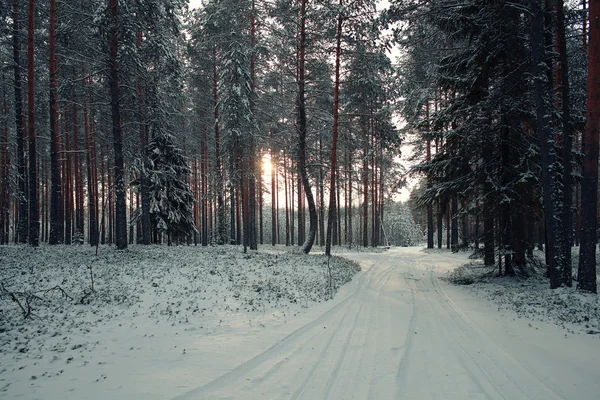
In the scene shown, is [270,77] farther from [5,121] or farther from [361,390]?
[5,121]

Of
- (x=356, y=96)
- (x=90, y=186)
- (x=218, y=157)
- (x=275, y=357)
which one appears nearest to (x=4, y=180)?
(x=90, y=186)

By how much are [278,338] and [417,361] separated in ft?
8.56

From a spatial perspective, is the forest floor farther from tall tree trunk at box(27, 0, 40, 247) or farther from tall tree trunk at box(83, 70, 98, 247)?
tall tree trunk at box(83, 70, 98, 247)

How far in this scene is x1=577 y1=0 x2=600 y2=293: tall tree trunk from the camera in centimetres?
789

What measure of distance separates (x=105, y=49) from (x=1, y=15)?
4850 mm

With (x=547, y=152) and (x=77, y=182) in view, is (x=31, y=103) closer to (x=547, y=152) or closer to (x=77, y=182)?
(x=77, y=182)

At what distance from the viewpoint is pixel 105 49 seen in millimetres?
13664

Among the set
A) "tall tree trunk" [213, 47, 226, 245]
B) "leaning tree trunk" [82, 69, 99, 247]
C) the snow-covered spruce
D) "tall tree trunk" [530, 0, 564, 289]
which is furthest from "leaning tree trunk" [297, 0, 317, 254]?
"leaning tree trunk" [82, 69, 99, 247]

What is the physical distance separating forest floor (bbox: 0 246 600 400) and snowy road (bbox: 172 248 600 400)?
0.03 metres

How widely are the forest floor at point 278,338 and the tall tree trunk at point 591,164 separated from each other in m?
0.87

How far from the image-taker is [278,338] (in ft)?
19.9

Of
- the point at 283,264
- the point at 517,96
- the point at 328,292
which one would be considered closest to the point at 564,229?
the point at 517,96

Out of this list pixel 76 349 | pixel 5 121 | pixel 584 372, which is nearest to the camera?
pixel 584 372

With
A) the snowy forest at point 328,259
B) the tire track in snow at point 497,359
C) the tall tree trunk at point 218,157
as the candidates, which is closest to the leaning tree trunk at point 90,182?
the snowy forest at point 328,259
